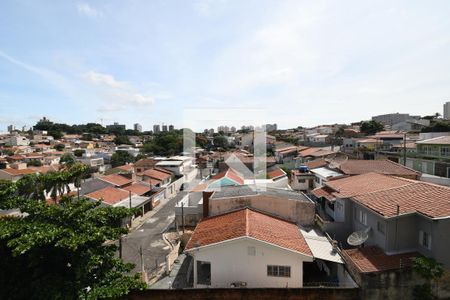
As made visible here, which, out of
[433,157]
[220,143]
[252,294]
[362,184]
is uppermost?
[433,157]

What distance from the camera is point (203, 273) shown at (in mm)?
13094

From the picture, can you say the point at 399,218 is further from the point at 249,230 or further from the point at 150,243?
the point at 150,243

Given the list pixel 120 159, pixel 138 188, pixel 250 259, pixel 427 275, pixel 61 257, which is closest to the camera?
pixel 427 275

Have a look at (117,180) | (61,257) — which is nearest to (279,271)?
(61,257)

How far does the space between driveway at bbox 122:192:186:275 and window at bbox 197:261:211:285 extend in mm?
3700

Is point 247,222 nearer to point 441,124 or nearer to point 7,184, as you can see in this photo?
point 7,184

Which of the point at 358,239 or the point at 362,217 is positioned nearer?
the point at 358,239

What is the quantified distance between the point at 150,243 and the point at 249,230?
10.7m

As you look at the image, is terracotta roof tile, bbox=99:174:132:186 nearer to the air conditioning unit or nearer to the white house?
the white house

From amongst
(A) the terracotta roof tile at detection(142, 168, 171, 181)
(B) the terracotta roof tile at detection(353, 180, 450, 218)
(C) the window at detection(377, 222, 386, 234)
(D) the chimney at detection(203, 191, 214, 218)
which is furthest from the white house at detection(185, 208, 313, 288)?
(A) the terracotta roof tile at detection(142, 168, 171, 181)

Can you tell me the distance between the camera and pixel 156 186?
36438 millimetres

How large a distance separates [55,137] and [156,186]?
3510 inches

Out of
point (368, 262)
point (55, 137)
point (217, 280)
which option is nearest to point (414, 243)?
point (368, 262)

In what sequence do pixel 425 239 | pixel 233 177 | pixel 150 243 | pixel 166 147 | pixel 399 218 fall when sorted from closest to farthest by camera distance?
pixel 425 239
pixel 399 218
pixel 150 243
pixel 233 177
pixel 166 147
